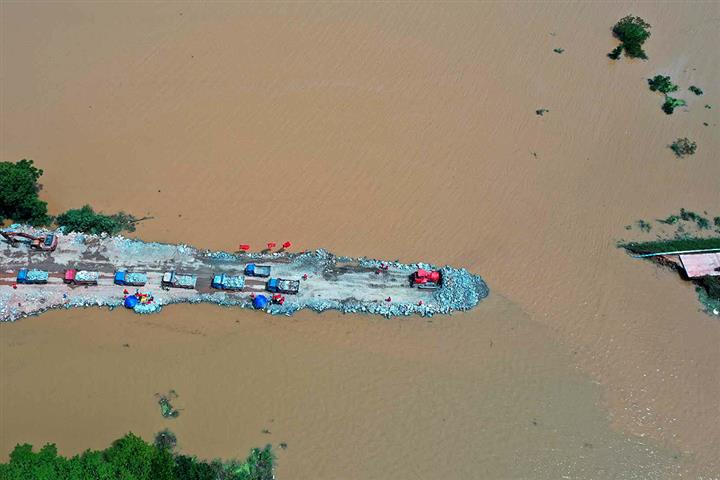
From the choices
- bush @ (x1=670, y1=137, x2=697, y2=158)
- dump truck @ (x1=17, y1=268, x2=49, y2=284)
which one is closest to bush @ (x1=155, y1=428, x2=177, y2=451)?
dump truck @ (x1=17, y1=268, x2=49, y2=284)

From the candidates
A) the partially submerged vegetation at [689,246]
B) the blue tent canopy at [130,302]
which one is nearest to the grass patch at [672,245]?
the partially submerged vegetation at [689,246]

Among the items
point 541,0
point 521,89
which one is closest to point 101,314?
point 521,89

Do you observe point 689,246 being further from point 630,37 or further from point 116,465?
point 116,465

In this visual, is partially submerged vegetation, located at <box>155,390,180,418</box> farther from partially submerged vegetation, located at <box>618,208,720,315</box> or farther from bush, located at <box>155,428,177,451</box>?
partially submerged vegetation, located at <box>618,208,720,315</box>

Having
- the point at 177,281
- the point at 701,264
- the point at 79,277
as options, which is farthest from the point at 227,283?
the point at 701,264

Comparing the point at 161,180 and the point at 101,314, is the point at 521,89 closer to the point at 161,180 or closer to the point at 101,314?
the point at 161,180
